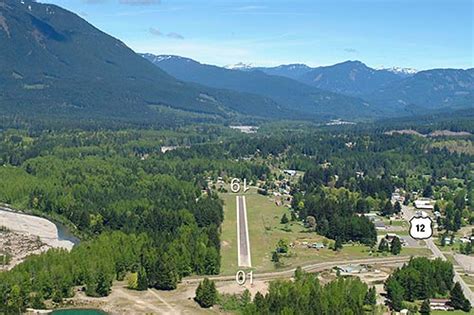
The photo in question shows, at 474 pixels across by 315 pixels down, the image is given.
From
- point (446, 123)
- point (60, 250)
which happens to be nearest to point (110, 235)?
point (60, 250)

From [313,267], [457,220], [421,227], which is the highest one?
[421,227]

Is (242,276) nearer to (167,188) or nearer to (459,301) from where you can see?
(459,301)

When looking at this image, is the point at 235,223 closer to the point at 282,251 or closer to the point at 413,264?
the point at 282,251

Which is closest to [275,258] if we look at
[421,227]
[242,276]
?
[242,276]

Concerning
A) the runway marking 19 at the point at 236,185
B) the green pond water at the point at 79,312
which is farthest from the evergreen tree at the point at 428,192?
the green pond water at the point at 79,312

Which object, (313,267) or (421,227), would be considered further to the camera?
(313,267)

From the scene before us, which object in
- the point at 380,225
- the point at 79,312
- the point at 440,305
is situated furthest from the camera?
the point at 380,225

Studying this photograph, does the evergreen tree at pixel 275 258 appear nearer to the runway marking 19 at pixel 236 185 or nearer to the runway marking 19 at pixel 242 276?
the runway marking 19 at pixel 242 276

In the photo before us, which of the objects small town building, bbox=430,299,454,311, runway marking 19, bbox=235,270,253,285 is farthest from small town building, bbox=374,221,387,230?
small town building, bbox=430,299,454,311
